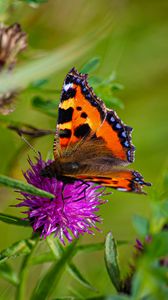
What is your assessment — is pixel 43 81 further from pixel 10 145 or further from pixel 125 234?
pixel 125 234

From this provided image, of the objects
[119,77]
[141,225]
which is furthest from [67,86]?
[119,77]

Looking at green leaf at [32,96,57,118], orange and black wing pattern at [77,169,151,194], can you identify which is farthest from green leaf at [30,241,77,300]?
green leaf at [32,96,57,118]

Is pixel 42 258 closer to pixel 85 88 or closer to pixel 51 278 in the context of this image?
pixel 51 278

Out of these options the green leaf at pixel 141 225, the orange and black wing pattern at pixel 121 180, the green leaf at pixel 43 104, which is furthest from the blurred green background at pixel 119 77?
the green leaf at pixel 141 225

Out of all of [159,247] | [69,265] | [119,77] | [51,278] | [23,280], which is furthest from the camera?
[119,77]

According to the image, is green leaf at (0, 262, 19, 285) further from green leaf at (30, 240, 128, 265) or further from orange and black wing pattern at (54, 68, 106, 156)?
orange and black wing pattern at (54, 68, 106, 156)

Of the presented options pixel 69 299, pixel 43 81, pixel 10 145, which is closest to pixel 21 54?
pixel 43 81

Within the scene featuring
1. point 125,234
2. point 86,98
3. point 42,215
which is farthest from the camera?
point 125,234
